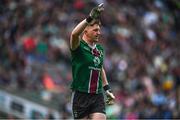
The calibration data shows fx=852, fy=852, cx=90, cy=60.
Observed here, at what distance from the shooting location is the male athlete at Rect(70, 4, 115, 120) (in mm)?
11242

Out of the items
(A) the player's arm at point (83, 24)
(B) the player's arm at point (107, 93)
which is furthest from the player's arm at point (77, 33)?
(B) the player's arm at point (107, 93)

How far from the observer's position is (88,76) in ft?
37.1

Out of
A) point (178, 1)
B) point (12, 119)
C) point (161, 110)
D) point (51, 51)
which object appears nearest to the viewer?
point (12, 119)

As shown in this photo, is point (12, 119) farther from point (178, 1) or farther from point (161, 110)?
point (178, 1)

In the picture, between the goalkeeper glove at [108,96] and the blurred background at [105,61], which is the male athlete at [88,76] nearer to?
the goalkeeper glove at [108,96]

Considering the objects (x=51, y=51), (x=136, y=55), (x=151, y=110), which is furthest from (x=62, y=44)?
(x=151, y=110)

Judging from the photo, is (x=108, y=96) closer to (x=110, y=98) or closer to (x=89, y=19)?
(x=110, y=98)

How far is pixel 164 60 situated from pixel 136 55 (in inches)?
29.7

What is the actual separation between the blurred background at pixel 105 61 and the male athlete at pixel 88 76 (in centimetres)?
670

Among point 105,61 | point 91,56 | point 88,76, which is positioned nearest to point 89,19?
point 91,56

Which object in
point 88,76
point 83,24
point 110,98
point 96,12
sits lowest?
point 110,98

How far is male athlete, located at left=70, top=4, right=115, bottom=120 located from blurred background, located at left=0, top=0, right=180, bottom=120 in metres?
6.70

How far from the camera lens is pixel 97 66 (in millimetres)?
11352

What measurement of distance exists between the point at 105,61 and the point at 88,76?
414 inches
